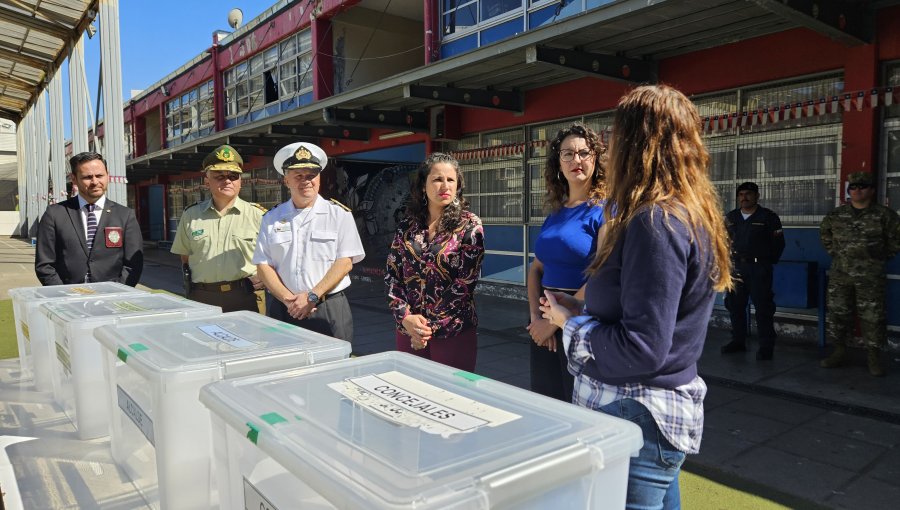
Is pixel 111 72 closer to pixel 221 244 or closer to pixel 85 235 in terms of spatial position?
pixel 85 235

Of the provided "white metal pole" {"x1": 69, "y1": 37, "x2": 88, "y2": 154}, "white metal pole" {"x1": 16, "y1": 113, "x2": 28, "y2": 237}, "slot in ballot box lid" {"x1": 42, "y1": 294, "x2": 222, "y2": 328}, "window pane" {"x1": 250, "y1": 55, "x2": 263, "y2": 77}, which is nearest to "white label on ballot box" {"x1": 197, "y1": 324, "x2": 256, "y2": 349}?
"slot in ballot box lid" {"x1": 42, "y1": 294, "x2": 222, "y2": 328}

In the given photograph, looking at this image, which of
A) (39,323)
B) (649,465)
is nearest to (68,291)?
(39,323)

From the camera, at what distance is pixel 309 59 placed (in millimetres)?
13297

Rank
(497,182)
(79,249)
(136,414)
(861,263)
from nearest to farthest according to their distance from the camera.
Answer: (136,414) → (79,249) → (861,263) → (497,182)

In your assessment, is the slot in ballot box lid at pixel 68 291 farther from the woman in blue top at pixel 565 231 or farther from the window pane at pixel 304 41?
the window pane at pixel 304 41

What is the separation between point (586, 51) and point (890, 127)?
9.76ft

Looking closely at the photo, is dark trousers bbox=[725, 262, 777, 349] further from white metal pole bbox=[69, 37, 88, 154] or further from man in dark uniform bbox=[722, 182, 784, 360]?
white metal pole bbox=[69, 37, 88, 154]

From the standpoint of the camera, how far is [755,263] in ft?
17.5

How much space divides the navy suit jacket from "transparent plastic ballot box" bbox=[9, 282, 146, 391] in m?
0.42

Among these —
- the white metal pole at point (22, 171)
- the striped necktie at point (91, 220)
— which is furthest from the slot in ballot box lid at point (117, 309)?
the white metal pole at point (22, 171)

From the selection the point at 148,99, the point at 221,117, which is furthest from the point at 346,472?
the point at 148,99

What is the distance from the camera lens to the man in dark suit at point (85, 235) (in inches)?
128

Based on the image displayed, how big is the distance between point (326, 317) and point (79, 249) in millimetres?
1627

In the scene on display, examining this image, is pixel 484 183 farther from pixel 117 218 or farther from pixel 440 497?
pixel 440 497
